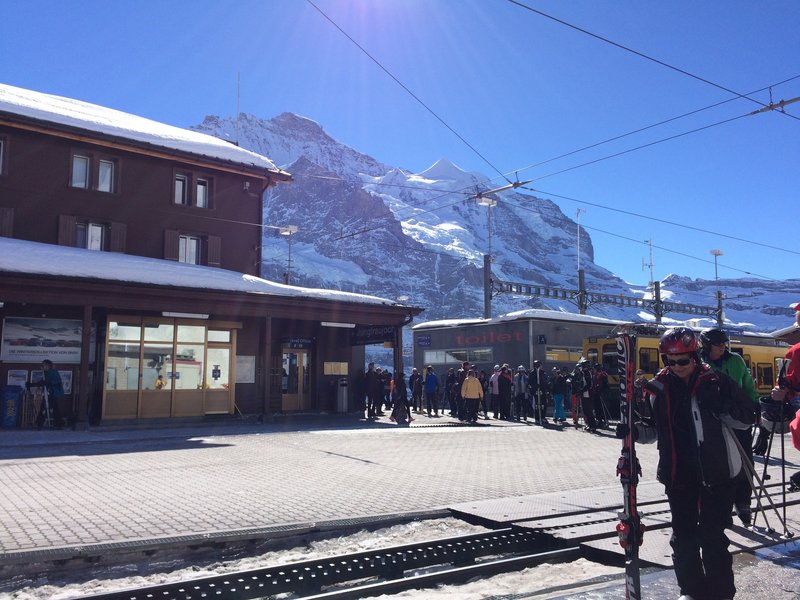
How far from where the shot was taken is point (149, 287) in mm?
15852

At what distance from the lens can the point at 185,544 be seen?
18.2 feet

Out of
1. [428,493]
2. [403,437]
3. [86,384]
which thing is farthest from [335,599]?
[86,384]

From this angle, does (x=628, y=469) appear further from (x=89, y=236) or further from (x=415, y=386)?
(x=415, y=386)

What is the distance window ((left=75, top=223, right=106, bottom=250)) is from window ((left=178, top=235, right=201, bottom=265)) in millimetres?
2410

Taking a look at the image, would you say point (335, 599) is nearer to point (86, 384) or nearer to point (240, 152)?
point (86, 384)

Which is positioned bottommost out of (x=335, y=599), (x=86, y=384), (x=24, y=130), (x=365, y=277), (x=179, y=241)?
(x=335, y=599)

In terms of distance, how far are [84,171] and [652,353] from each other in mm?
18873

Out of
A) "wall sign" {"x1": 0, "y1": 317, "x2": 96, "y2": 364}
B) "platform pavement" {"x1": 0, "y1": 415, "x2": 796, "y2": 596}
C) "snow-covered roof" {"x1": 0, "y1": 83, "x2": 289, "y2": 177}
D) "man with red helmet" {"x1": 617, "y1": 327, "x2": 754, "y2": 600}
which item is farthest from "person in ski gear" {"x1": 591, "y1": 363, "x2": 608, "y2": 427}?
"man with red helmet" {"x1": 617, "y1": 327, "x2": 754, "y2": 600}

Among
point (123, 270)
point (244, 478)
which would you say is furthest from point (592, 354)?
point (244, 478)

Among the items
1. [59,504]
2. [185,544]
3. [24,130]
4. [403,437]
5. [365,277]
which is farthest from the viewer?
[365,277]

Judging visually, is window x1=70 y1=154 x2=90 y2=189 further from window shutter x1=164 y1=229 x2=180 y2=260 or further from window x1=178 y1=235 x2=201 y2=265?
window x1=178 y1=235 x2=201 y2=265

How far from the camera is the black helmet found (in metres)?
5.67

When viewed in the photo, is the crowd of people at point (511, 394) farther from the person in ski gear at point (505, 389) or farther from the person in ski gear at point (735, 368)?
the person in ski gear at point (735, 368)

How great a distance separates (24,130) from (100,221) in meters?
3.14
